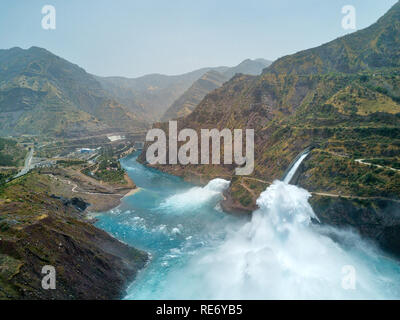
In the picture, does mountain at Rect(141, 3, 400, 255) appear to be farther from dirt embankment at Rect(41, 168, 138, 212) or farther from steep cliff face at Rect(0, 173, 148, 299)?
steep cliff face at Rect(0, 173, 148, 299)

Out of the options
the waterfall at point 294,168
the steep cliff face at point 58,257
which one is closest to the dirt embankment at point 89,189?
the steep cliff face at point 58,257

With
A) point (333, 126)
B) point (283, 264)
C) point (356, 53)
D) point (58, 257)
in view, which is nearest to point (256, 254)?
point (283, 264)

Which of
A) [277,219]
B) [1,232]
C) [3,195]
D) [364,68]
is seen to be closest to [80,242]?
[1,232]

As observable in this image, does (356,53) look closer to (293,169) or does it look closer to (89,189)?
(293,169)

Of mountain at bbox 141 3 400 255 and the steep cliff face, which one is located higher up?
mountain at bbox 141 3 400 255

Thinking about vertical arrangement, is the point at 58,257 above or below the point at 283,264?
above

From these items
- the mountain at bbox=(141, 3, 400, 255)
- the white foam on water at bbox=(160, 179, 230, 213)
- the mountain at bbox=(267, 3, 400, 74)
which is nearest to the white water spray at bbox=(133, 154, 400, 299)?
the mountain at bbox=(141, 3, 400, 255)

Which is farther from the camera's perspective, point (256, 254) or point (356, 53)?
point (356, 53)
